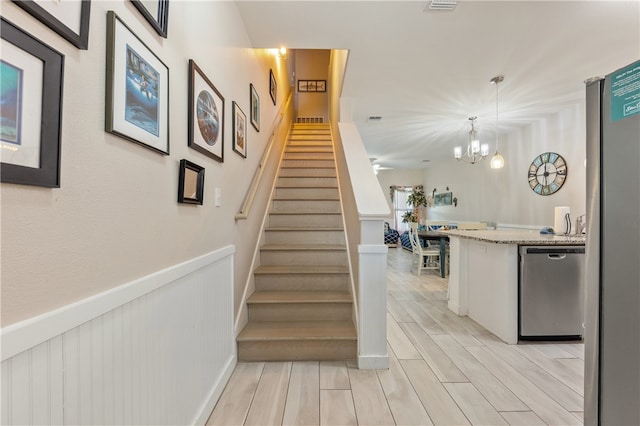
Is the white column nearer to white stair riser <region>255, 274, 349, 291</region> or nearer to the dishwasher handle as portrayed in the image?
white stair riser <region>255, 274, 349, 291</region>

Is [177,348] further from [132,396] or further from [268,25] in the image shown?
[268,25]

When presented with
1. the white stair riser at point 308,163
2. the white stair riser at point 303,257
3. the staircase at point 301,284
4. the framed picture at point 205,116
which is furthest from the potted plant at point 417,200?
the framed picture at point 205,116

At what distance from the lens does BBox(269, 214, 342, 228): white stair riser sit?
11.2 ft

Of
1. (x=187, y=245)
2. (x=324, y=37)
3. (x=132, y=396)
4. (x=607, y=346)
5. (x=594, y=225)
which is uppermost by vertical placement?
(x=324, y=37)

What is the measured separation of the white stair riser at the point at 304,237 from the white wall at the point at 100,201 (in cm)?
150

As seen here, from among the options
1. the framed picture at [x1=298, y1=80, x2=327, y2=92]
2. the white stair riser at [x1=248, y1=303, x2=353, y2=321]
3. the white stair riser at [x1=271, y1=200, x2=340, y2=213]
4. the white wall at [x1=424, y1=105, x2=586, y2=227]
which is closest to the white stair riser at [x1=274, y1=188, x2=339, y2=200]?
the white stair riser at [x1=271, y1=200, x2=340, y2=213]

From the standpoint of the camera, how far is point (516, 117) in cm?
484

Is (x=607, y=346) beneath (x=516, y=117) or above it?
beneath

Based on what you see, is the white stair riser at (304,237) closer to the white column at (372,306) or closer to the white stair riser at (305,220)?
the white stair riser at (305,220)

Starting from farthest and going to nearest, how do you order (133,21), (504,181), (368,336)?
(504,181) < (368,336) < (133,21)

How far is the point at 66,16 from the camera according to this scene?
712mm

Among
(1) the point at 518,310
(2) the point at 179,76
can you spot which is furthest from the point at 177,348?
(1) the point at 518,310

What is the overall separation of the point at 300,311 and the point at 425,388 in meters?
1.04

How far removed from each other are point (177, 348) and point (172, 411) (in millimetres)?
257
